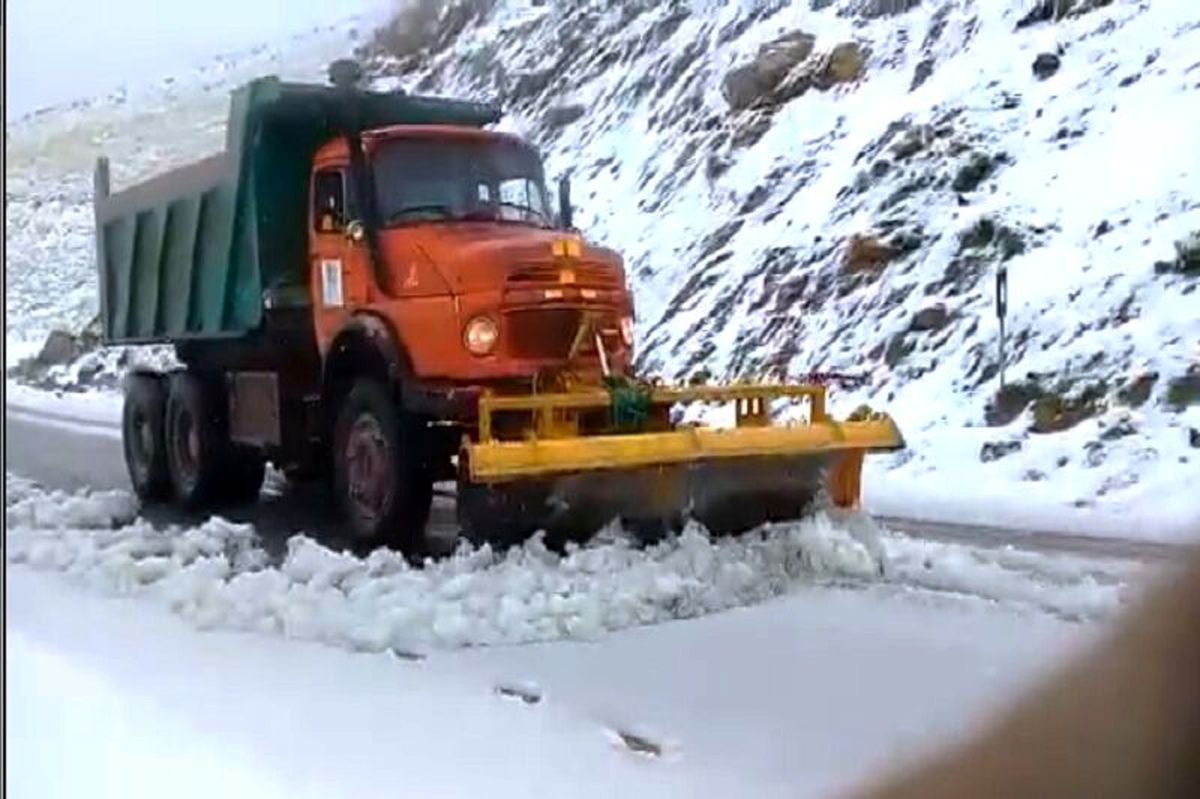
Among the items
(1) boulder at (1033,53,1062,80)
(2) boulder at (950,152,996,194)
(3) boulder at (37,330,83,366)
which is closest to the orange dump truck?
(3) boulder at (37,330,83,366)

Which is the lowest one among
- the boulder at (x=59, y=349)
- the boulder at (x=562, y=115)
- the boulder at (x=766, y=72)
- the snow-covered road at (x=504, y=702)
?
the snow-covered road at (x=504, y=702)

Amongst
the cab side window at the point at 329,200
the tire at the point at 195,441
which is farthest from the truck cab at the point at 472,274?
the tire at the point at 195,441

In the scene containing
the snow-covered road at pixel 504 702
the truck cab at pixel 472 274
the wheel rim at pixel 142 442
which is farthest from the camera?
the truck cab at pixel 472 274

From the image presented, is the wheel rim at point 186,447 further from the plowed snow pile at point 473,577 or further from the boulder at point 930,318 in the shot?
the boulder at point 930,318

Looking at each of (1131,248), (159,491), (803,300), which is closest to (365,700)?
(159,491)

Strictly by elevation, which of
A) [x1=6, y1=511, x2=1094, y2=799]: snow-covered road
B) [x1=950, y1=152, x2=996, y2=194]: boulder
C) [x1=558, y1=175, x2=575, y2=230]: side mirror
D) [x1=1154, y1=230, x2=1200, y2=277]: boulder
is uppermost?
[x1=950, y1=152, x2=996, y2=194]: boulder

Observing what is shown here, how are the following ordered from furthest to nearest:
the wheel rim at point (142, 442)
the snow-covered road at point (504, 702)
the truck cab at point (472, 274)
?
the truck cab at point (472, 274) → the wheel rim at point (142, 442) → the snow-covered road at point (504, 702)

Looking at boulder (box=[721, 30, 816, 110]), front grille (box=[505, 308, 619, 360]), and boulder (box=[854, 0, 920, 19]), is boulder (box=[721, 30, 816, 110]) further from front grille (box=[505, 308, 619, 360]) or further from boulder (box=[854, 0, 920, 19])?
front grille (box=[505, 308, 619, 360])

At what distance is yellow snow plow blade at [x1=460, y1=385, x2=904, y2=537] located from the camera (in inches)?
49.9

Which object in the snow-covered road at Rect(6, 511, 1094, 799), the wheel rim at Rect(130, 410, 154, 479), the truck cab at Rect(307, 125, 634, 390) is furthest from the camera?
the truck cab at Rect(307, 125, 634, 390)

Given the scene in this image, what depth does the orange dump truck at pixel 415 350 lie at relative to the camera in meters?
1.25

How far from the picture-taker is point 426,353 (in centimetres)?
131

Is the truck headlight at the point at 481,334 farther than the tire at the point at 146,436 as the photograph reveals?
Yes

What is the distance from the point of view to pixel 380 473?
1.26 meters
